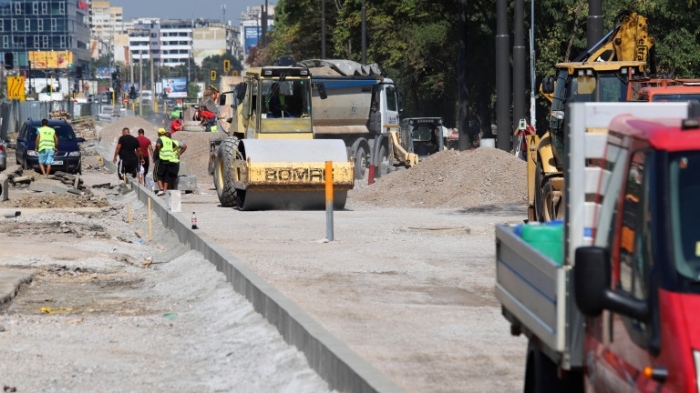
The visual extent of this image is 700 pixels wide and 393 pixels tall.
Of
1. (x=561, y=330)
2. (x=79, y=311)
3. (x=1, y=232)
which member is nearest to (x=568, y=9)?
(x=1, y=232)

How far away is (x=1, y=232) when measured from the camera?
2247cm

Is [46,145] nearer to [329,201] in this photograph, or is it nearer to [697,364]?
[329,201]

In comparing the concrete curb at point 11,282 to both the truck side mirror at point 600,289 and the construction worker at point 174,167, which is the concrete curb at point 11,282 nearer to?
the truck side mirror at point 600,289

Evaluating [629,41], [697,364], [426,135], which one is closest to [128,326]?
[697,364]

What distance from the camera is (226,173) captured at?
28.2m

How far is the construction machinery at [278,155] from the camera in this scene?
2611cm

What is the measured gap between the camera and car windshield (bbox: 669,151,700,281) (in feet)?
16.4

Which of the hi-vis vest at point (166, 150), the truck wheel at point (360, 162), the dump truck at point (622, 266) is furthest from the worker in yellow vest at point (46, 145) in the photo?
the dump truck at point (622, 266)

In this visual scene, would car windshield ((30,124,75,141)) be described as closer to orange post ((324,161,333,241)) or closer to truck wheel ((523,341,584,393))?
orange post ((324,161,333,241))

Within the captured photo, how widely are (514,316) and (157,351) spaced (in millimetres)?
5279

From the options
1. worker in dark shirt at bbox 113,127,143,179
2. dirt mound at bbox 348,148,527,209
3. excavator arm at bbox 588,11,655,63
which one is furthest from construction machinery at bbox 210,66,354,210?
excavator arm at bbox 588,11,655,63

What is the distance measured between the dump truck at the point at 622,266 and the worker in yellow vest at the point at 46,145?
33.6 m

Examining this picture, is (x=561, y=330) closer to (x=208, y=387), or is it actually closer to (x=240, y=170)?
(x=208, y=387)

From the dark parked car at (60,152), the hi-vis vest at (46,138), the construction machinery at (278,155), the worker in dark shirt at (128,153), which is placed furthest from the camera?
the dark parked car at (60,152)
